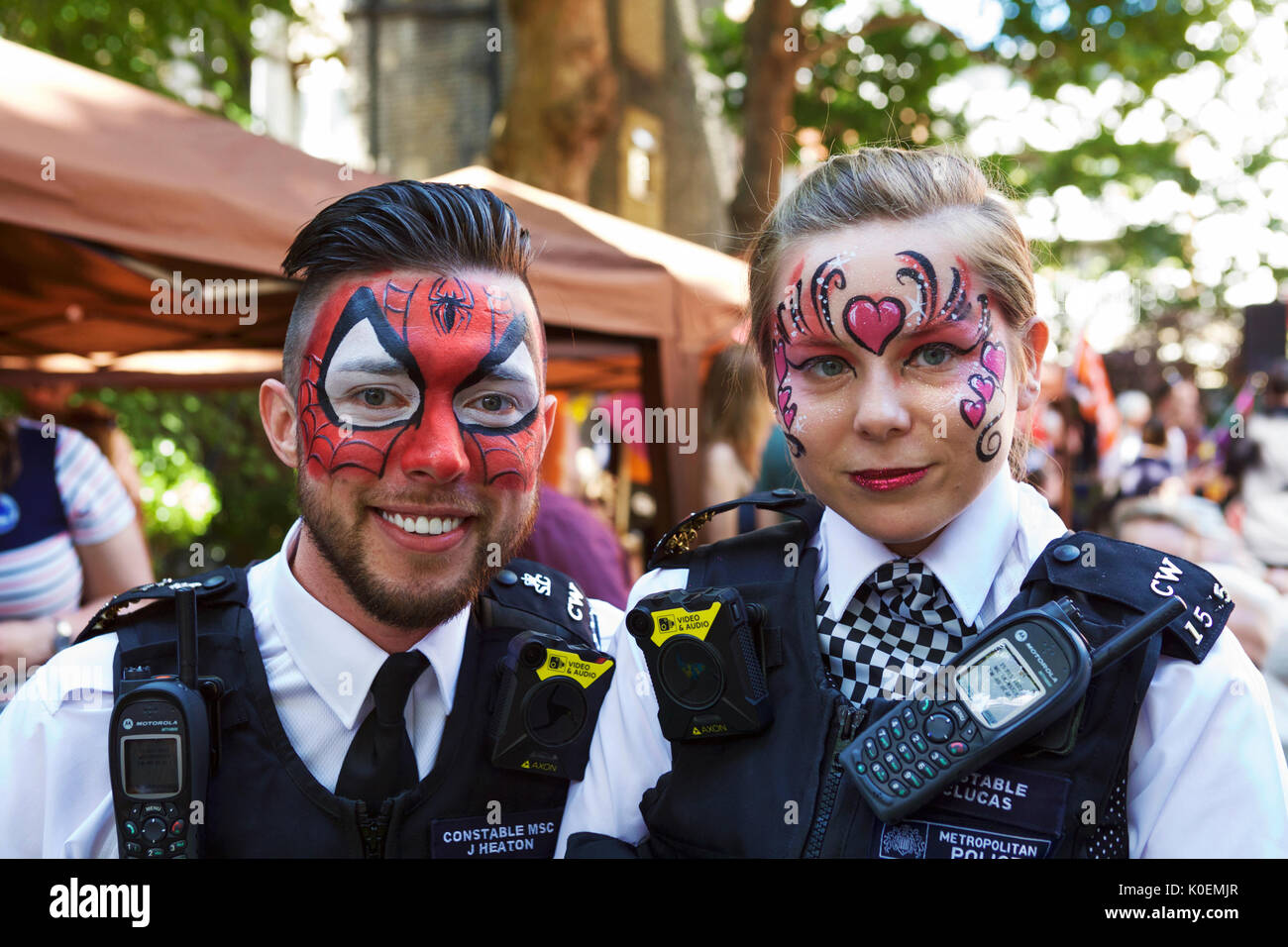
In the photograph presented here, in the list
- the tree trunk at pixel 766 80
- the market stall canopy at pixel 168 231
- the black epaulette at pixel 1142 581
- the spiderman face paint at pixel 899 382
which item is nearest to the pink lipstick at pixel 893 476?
the spiderman face paint at pixel 899 382

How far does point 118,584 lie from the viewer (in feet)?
10.9

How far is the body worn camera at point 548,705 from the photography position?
1780mm

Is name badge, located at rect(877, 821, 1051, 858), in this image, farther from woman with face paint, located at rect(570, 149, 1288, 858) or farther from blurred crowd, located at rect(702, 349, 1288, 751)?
blurred crowd, located at rect(702, 349, 1288, 751)

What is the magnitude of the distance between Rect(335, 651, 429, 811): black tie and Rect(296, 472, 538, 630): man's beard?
3.2 inches

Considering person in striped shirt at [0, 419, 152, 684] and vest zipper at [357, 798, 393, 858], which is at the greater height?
person in striped shirt at [0, 419, 152, 684]

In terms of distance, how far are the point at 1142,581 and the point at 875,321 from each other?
0.55 meters

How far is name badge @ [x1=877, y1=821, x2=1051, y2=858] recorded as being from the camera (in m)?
1.46

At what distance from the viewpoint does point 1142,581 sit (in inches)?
61.1

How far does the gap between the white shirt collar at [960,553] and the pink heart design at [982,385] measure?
0.48 ft

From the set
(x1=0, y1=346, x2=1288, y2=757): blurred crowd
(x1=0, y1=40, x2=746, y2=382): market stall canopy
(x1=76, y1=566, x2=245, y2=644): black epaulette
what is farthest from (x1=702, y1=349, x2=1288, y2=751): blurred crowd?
(x1=76, y1=566, x2=245, y2=644): black epaulette

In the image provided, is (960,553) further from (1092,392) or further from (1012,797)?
(1092,392)

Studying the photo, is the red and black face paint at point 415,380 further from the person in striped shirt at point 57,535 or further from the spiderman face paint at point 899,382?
the person in striped shirt at point 57,535

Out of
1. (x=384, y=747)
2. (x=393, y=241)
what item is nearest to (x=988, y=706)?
(x=384, y=747)
